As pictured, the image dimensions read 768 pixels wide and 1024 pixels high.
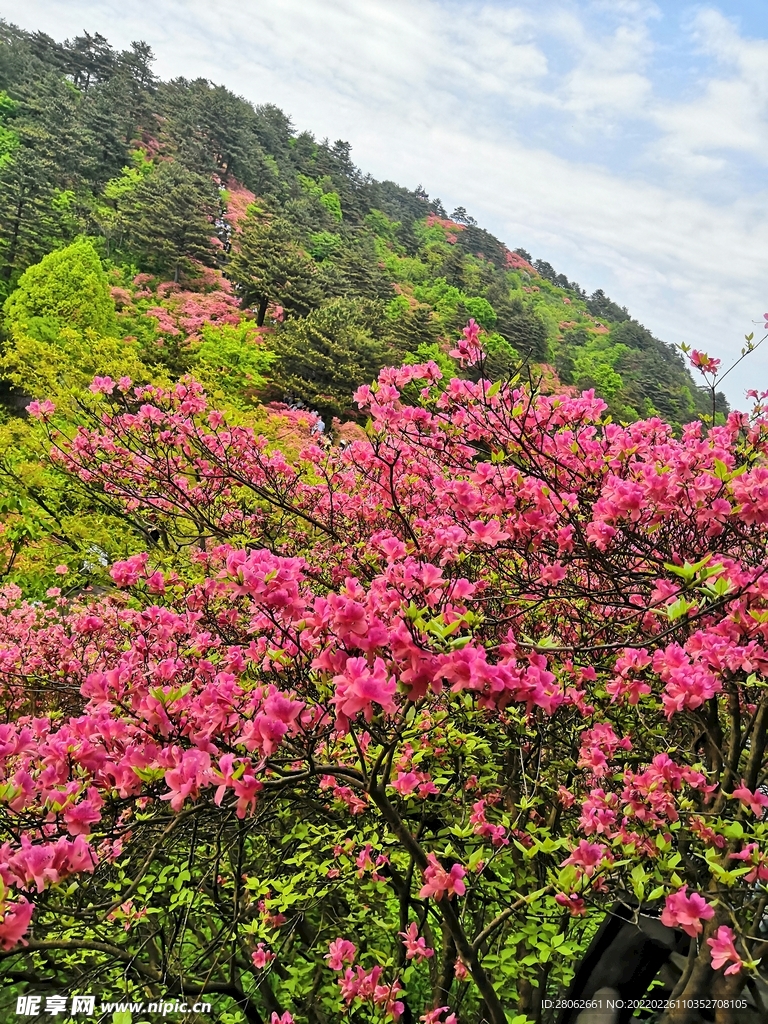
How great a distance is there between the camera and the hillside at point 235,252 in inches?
826

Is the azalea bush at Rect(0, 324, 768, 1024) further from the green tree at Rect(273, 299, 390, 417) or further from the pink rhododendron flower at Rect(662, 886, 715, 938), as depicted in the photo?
the green tree at Rect(273, 299, 390, 417)

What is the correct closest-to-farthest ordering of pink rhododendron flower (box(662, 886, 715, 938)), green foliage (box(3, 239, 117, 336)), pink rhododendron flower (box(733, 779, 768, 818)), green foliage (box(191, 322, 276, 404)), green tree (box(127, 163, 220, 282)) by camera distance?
pink rhododendron flower (box(662, 886, 715, 938)) → pink rhododendron flower (box(733, 779, 768, 818)) → green foliage (box(3, 239, 117, 336)) → green foliage (box(191, 322, 276, 404)) → green tree (box(127, 163, 220, 282))

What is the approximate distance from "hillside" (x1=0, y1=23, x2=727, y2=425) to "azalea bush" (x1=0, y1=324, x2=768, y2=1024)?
20.9 ft

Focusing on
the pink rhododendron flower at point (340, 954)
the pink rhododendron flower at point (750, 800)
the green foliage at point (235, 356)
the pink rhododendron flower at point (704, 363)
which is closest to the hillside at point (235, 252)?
the green foliage at point (235, 356)

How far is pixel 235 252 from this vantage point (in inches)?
1032

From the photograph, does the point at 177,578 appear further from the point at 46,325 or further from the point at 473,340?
the point at 46,325

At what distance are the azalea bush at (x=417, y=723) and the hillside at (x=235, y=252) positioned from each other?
6.36 m

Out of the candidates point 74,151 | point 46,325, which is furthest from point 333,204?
point 46,325

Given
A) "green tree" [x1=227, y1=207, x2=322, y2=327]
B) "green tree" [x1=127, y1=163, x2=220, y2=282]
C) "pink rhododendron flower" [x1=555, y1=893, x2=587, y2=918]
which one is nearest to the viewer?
"pink rhododendron flower" [x1=555, y1=893, x2=587, y2=918]

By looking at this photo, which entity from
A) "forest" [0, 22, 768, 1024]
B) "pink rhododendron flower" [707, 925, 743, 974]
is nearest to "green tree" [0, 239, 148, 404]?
"forest" [0, 22, 768, 1024]

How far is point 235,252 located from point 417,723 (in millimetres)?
27477

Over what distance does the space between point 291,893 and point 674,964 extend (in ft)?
6.66

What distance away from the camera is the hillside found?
68.8 feet

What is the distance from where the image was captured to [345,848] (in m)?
2.76
